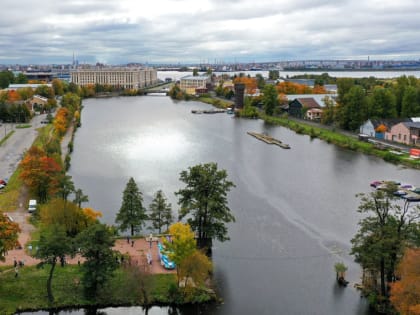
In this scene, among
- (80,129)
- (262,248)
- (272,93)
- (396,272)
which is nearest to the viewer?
(396,272)

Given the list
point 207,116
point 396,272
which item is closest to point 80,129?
point 207,116

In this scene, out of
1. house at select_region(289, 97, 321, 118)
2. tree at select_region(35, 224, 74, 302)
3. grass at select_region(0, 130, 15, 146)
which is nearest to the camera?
tree at select_region(35, 224, 74, 302)

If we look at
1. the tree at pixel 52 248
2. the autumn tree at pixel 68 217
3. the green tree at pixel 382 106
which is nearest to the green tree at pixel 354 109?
the green tree at pixel 382 106

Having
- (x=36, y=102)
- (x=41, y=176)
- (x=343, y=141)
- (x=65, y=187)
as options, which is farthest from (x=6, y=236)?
(x=36, y=102)

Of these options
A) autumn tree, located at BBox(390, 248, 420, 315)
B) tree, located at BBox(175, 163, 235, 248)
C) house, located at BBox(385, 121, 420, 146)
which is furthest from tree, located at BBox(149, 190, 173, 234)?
house, located at BBox(385, 121, 420, 146)

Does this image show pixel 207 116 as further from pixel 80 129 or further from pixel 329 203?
pixel 329 203

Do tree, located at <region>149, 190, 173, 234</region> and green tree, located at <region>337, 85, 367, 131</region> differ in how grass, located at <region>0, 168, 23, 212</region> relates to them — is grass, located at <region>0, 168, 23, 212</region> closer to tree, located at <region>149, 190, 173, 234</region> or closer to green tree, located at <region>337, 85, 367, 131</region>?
tree, located at <region>149, 190, 173, 234</region>
